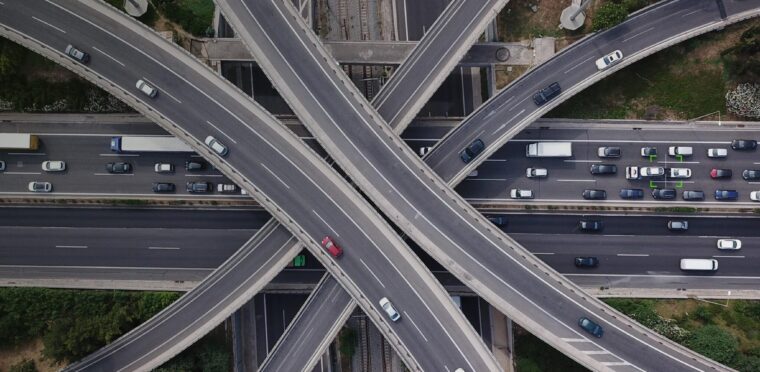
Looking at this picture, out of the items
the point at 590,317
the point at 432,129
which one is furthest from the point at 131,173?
the point at 590,317

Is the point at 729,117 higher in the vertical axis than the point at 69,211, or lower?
higher

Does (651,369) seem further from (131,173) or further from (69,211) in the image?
(69,211)

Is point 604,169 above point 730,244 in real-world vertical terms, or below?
above

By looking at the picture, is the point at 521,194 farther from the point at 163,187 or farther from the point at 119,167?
the point at 119,167

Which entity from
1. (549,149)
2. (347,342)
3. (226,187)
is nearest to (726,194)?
(549,149)

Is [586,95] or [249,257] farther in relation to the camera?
[586,95]

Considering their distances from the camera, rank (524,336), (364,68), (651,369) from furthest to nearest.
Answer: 1. (364,68)
2. (524,336)
3. (651,369)

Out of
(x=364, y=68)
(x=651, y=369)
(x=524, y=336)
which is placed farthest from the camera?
(x=364, y=68)
